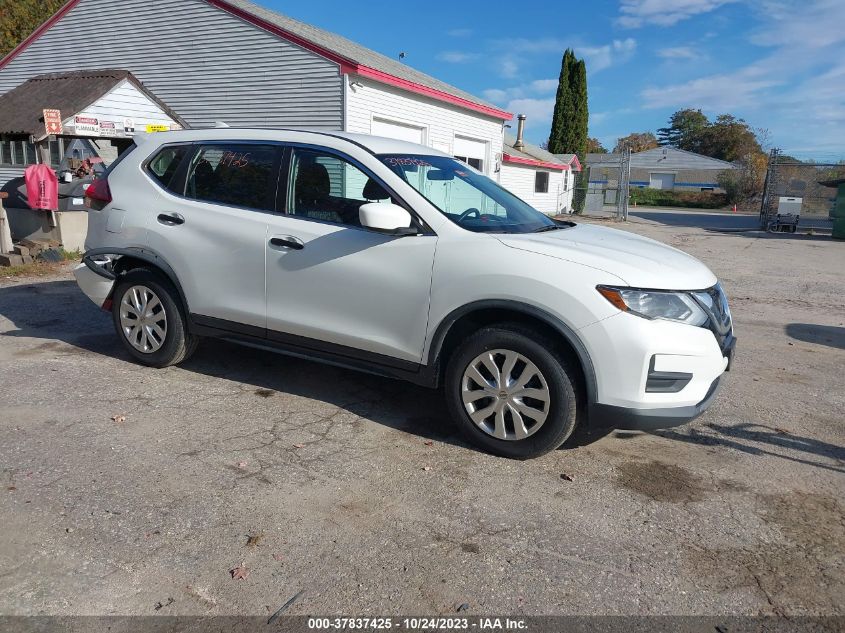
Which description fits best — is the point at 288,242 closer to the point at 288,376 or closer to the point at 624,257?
the point at 288,376

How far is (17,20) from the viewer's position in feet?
92.1

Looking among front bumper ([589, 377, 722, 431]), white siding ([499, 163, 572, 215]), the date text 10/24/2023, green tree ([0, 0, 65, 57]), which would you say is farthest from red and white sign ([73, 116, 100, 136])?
green tree ([0, 0, 65, 57])

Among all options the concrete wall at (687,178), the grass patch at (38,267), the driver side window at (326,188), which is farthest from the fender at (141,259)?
the concrete wall at (687,178)

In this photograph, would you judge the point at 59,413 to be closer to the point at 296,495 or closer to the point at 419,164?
the point at 296,495

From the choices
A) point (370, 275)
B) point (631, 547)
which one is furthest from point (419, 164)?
point (631, 547)

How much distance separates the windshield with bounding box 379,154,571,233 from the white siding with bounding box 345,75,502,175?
26.9ft

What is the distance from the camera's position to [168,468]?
3691mm

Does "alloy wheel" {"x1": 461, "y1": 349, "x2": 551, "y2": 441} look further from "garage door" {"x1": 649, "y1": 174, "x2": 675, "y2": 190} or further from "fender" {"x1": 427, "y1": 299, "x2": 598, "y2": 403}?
"garage door" {"x1": 649, "y1": 174, "x2": 675, "y2": 190}

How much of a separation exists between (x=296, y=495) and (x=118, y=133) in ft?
42.6

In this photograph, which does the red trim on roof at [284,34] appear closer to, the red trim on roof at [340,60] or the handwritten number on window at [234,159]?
the red trim on roof at [340,60]

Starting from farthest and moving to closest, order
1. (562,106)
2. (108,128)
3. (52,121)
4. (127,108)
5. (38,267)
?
1. (562,106)
2. (127,108)
3. (108,128)
4. (52,121)
5. (38,267)

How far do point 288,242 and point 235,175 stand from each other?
78 centimetres

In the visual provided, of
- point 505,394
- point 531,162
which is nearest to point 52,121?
point 505,394

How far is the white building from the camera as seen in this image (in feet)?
45.9
